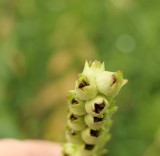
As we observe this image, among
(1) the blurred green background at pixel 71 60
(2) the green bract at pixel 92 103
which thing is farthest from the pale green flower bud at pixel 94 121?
(1) the blurred green background at pixel 71 60

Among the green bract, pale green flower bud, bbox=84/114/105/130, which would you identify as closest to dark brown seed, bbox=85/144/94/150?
the green bract

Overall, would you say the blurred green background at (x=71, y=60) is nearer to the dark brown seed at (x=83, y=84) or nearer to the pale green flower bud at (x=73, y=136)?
the pale green flower bud at (x=73, y=136)

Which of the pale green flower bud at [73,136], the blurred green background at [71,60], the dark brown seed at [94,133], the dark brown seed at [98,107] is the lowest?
the dark brown seed at [98,107]

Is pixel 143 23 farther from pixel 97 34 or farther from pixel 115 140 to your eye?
pixel 115 140

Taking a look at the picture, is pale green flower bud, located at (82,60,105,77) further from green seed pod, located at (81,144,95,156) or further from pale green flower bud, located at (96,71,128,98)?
green seed pod, located at (81,144,95,156)

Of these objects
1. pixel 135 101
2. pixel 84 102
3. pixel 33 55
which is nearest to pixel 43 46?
pixel 33 55
